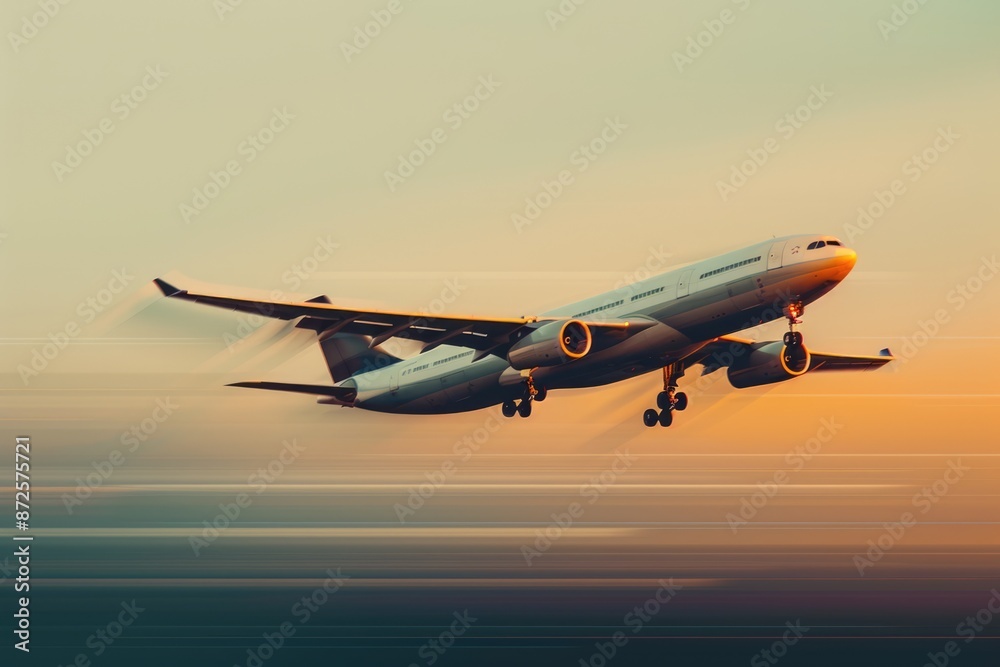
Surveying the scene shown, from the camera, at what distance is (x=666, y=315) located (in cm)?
4950

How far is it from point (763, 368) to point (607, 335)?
12.0m

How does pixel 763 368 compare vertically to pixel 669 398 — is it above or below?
above

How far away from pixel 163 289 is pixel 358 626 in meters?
36.0

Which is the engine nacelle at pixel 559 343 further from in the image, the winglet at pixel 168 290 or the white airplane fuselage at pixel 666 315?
the winglet at pixel 168 290

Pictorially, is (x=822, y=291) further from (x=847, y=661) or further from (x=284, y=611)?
(x=284, y=611)

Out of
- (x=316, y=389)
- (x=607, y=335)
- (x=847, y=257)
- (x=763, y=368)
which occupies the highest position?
(x=847, y=257)

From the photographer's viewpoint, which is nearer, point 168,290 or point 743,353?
point 168,290

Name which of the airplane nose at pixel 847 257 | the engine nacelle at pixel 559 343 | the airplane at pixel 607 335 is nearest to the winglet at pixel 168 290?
the airplane at pixel 607 335

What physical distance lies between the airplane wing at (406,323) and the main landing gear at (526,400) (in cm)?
232

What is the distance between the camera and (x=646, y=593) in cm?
8050

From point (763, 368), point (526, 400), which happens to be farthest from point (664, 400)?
point (526, 400)

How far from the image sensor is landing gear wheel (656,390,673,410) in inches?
2410

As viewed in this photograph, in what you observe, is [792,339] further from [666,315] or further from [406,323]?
[406,323]

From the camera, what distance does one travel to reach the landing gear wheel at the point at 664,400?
201 feet
